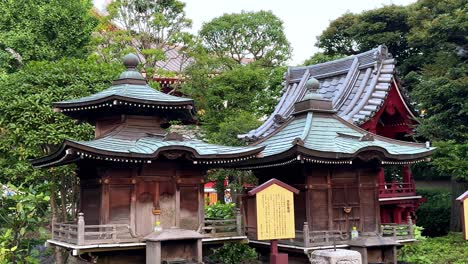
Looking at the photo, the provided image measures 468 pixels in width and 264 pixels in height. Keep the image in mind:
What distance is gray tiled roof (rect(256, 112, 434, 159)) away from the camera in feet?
51.0

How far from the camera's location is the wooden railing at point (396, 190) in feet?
75.7

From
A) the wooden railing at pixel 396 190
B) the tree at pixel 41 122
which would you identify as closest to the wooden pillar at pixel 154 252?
the tree at pixel 41 122

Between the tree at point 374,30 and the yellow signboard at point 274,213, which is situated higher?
the tree at point 374,30

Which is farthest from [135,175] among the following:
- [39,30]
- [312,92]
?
[39,30]

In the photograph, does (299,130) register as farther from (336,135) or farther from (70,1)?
(70,1)

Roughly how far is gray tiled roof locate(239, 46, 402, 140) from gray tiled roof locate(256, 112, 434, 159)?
313cm

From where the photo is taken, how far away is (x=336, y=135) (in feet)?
54.6

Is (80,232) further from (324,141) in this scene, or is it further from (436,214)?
(436,214)

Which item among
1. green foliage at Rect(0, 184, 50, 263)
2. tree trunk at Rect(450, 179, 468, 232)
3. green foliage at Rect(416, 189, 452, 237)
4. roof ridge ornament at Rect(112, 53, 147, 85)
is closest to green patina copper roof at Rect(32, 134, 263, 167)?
green foliage at Rect(0, 184, 50, 263)

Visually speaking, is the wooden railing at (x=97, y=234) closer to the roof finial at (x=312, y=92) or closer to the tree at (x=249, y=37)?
the roof finial at (x=312, y=92)

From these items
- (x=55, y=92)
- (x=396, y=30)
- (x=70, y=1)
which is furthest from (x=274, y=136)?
(x=396, y=30)

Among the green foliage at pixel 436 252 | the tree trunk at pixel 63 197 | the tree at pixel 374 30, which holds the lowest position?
the green foliage at pixel 436 252

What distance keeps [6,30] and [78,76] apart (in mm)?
5630

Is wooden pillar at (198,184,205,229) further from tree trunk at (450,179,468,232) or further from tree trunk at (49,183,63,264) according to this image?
tree trunk at (450,179,468,232)
